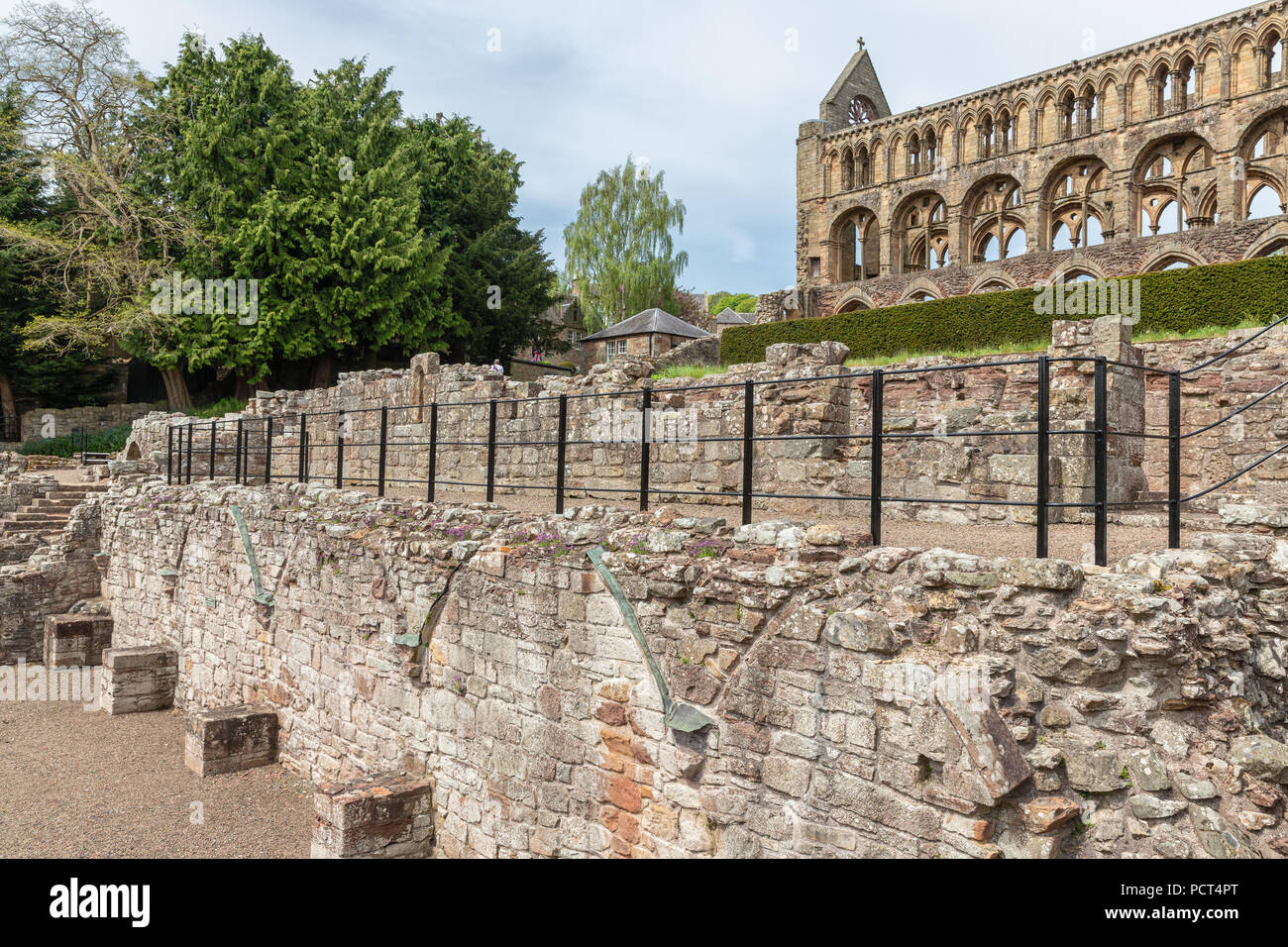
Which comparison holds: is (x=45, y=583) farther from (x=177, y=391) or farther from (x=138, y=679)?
(x=177, y=391)

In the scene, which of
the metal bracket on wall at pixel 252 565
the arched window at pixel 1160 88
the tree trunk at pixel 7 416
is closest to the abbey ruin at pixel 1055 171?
the arched window at pixel 1160 88

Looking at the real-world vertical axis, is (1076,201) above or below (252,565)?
above

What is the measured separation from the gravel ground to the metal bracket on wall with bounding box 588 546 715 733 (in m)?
4.36

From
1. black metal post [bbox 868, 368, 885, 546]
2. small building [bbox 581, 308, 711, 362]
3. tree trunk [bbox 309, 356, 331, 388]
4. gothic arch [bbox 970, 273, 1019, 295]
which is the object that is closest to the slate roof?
small building [bbox 581, 308, 711, 362]

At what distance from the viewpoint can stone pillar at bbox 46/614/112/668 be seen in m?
12.9

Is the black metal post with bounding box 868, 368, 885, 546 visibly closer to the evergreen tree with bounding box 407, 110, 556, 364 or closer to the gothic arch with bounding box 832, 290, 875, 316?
the evergreen tree with bounding box 407, 110, 556, 364

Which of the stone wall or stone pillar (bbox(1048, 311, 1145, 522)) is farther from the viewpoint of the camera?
the stone wall

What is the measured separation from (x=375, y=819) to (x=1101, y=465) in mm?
5631

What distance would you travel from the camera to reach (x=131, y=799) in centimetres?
850

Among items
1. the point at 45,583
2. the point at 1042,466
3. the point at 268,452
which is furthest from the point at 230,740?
the point at 1042,466

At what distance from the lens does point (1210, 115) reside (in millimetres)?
27234

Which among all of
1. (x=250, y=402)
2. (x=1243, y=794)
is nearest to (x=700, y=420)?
(x=1243, y=794)

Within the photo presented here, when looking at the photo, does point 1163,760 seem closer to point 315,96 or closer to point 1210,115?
point 315,96

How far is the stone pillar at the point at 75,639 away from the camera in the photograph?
12883 millimetres
